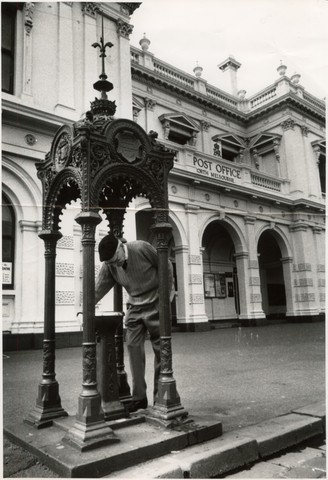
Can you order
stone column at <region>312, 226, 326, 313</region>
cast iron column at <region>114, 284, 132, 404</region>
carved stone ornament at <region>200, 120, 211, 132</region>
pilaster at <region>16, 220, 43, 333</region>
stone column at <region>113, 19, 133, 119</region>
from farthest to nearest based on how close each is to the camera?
carved stone ornament at <region>200, 120, 211, 132</region>, stone column at <region>312, 226, 326, 313</region>, stone column at <region>113, 19, 133, 119</region>, pilaster at <region>16, 220, 43, 333</region>, cast iron column at <region>114, 284, 132, 404</region>

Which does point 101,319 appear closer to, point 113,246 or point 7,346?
point 113,246

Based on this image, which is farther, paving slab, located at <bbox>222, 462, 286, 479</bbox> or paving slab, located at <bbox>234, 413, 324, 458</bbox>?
paving slab, located at <bbox>234, 413, 324, 458</bbox>

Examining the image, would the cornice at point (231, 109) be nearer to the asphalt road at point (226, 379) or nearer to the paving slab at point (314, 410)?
the asphalt road at point (226, 379)

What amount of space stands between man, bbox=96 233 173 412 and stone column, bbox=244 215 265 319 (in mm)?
13381

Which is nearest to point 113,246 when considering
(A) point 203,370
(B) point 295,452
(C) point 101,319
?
(C) point 101,319

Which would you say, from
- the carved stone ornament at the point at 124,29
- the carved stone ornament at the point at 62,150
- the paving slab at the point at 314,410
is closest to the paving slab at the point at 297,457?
the paving slab at the point at 314,410

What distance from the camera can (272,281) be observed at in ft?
73.8

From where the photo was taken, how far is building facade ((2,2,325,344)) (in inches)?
415

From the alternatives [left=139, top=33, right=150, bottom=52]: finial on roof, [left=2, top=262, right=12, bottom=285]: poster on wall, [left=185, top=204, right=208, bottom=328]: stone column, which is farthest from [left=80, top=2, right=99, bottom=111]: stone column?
[left=2, top=262, right=12, bottom=285]: poster on wall

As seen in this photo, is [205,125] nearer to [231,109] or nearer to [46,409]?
[231,109]

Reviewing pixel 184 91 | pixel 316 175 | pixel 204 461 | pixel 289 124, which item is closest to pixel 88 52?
pixel 184 91

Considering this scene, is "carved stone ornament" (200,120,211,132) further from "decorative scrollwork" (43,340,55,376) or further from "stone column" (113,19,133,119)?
"decorative scrollwork" (43,340,55,376)

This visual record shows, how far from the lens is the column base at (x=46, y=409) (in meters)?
3.82

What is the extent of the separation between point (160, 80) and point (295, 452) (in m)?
16.9
